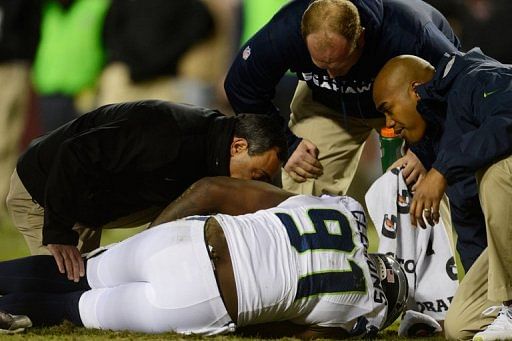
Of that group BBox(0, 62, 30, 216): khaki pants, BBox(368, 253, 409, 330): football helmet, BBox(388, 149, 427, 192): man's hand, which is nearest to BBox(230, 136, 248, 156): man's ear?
BBox(368, 253, 409, 330): football helmet

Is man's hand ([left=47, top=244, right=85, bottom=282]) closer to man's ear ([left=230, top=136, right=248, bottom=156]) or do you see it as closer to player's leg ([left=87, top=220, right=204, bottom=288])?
player's leg ([left=87, top=220, right=204, bottom=288])

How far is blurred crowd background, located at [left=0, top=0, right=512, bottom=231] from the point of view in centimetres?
822

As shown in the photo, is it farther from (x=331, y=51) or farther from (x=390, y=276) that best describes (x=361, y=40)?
(x=390, y=276)

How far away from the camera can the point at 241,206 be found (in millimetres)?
4270

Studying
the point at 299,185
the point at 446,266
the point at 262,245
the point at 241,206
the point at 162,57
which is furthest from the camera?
the point at 162,57

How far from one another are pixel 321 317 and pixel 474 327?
22.5 inches

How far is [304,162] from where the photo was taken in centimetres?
525

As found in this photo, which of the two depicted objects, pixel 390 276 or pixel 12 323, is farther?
pixel 390 276

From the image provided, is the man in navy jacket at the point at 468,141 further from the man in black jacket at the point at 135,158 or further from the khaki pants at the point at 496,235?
the man in black jacket at the point at 135,158

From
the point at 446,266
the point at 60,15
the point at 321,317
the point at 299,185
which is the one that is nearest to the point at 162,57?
the point at 60,15

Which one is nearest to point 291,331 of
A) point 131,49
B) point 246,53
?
point 246,53

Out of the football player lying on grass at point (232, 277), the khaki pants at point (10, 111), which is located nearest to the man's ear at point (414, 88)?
the football player lying on grass at point (232, 277)

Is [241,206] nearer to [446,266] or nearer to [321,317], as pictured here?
[321,317]

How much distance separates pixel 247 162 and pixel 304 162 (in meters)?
0.80
